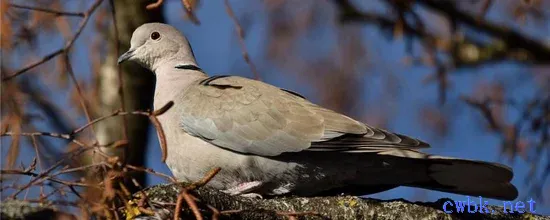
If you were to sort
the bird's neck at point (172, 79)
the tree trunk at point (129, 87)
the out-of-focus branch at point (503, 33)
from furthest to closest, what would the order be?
the out-of-focus branch at point (503, 33) < the tree trunk at point (129, 87) < the bird's neck at point (172, 79)

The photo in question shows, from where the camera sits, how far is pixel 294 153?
12.6ft

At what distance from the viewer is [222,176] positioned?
3.85m

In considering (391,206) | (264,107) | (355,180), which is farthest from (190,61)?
(391,206)

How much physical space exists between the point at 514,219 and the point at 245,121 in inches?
43.8

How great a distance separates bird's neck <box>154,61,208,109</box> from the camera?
4324 mm

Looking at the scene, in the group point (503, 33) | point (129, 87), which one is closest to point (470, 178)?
point (129, 87)

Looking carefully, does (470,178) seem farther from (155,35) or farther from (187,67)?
(155,35)

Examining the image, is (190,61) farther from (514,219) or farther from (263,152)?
(514,219)

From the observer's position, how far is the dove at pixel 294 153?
378cm

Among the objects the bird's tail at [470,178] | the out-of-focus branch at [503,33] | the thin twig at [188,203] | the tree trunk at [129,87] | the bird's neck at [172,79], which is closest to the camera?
the thin twig at [188,203]

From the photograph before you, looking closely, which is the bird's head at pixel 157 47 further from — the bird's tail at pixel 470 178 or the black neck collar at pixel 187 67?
the bird's tail at pixel 470 178

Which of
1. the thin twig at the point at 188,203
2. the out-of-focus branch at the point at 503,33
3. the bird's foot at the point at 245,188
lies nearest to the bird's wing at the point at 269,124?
the bird's foot at the point at 245,188

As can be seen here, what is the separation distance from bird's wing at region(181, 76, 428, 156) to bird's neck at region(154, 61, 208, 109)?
6.6 inches

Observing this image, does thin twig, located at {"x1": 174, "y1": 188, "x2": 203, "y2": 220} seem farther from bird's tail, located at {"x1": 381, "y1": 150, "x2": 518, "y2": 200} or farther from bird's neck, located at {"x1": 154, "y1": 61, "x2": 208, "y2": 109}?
bird's neck, located at {"x1": 154, "y1": 61, "x2": 208, "y2": 109}
